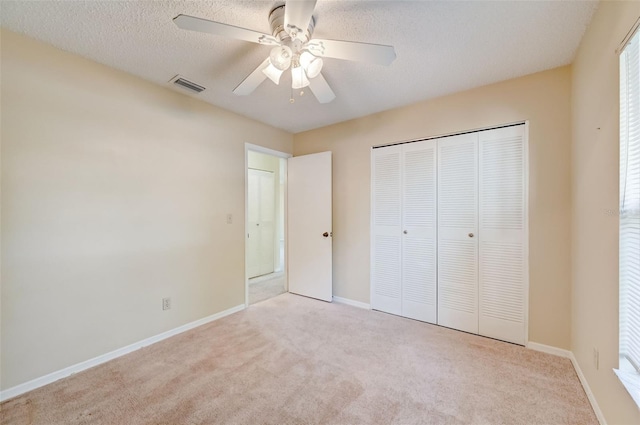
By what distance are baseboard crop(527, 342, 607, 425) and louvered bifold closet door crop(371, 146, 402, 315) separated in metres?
1.22

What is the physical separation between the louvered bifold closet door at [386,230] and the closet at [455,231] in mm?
12

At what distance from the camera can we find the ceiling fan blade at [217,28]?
1230mm

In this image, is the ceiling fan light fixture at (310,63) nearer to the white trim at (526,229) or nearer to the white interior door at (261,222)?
the white trim at (526,229)

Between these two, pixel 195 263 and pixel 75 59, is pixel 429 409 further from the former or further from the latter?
pixel 75 59

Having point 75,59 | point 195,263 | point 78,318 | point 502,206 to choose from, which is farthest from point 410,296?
point 75,59

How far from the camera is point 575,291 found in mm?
1982

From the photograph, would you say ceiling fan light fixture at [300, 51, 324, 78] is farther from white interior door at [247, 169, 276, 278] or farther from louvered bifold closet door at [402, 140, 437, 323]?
white interior door at [247, 169, 276, 278]

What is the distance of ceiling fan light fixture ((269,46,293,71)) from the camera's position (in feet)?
4.84

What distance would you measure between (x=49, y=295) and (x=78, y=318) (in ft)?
0.87

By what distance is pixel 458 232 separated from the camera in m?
2.60

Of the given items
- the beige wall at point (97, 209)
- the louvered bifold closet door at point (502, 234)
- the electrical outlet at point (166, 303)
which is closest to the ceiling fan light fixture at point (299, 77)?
the beige wall at point (97, 209)

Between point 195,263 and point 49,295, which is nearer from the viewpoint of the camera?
point 49,295

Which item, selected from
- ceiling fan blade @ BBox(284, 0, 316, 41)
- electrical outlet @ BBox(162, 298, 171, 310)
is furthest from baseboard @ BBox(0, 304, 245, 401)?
ceiling fan blade @ BBox(284, 0, 316, 41)

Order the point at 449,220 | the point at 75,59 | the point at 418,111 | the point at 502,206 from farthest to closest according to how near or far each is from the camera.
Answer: the point at 418,111, the point at 449,220, the point at 502,206, the point at 75,59
